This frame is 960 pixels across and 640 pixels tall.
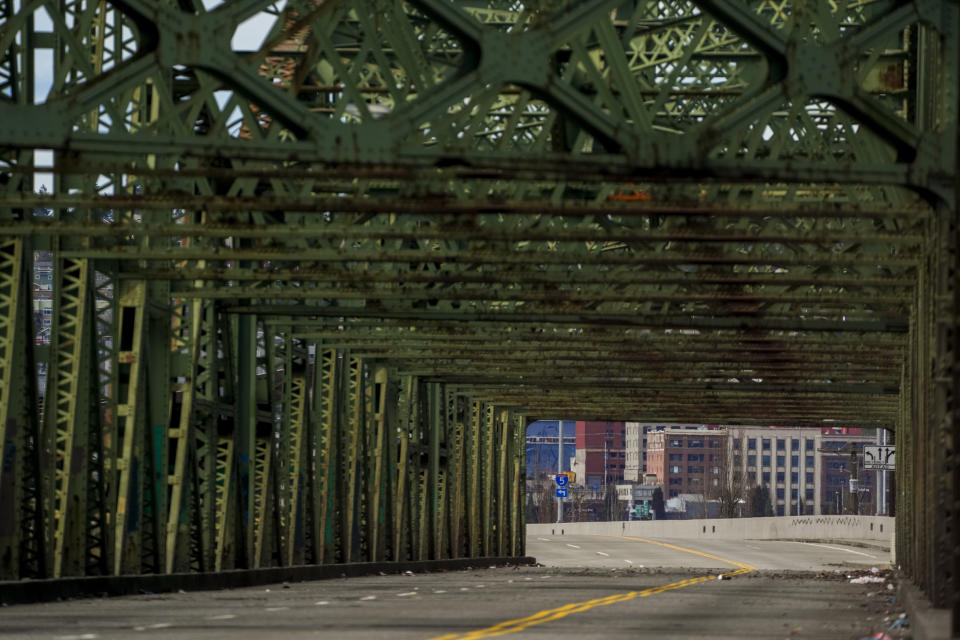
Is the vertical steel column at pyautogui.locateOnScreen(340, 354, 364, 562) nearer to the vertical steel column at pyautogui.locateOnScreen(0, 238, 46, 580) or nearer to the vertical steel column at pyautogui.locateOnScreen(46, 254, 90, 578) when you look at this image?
the vertical steel column at pyautogui.locateOnScreen(46, 254, 90, 578)

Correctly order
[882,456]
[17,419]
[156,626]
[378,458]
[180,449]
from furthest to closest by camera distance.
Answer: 1. [882,456]
2. [378,458]
3. [180,449]
4. [17,419]
5. [156,626]

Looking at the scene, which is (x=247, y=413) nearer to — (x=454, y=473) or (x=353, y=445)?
(x=353, y=445)

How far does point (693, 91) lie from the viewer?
80.0 ft

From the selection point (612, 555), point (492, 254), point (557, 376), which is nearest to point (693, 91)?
point (492, 254)

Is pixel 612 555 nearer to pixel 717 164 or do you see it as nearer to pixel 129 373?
pixel 129 373

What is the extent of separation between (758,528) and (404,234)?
10127cm

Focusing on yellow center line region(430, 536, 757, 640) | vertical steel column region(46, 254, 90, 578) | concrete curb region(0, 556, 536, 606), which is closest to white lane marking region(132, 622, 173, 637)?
yellow center line region(430, 536, 757, 640)

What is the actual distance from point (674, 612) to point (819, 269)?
9056mm

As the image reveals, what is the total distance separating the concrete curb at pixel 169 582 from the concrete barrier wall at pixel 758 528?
53696mm

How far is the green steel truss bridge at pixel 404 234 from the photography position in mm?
15875

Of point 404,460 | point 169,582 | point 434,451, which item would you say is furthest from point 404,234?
point 434,451

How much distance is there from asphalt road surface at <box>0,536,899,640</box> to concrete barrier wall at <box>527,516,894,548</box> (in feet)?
197

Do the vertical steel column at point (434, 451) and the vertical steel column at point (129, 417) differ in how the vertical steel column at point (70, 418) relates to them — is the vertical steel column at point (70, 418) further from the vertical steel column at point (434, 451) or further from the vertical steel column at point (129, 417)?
the vertical steel column at point (434, 451)

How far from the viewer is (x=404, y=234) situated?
24125mm
